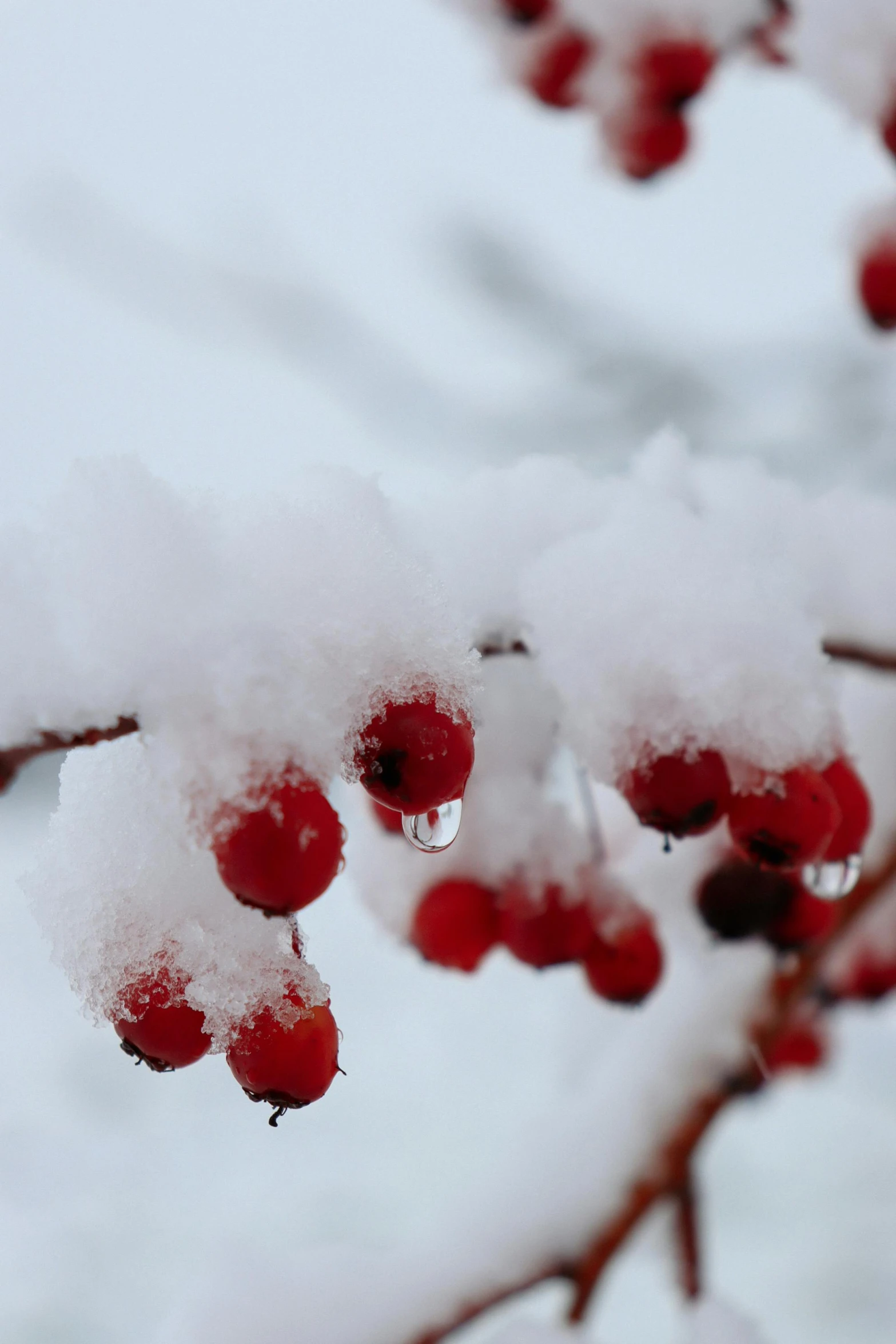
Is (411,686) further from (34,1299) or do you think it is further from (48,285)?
(48,285)

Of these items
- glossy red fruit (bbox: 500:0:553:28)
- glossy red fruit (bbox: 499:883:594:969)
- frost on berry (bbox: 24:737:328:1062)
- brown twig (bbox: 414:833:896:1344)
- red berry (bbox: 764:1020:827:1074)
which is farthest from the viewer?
red berry (bbox: 764:1020:827:1074)

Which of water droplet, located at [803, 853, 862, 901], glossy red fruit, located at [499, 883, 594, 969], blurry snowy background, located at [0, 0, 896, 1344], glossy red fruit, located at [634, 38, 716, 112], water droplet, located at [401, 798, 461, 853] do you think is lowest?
blurry snowy background, located at [0, 0, 896, 1344]

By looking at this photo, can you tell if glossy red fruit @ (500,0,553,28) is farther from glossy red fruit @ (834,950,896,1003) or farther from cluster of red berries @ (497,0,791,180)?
glossy red fruit @ (834,950,896,1003)

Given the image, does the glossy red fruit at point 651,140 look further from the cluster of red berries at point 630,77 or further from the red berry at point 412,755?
the red berry at point 412,755

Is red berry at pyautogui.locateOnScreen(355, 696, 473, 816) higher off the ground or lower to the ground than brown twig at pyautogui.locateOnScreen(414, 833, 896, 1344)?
higher

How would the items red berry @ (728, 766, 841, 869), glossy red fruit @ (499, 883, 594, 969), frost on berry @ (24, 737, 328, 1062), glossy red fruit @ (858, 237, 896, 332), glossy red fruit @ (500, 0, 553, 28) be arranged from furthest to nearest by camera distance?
glossy red fruit @ (500, 0, 553, 28)
glossy red fruit @ (858, 237, 896, 332)
glossy red fruit @ (499, 883, 594, 969)
red berry @ (728, 766, 841, 869)
frost on berry @ (24, 737, 328, 1062)

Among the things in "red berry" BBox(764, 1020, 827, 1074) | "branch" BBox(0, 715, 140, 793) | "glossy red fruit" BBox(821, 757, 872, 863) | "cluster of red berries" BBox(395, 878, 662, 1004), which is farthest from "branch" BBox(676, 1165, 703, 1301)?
"branch" BBox(0, 715, 140, 793)

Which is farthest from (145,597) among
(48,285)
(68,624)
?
(48,285)

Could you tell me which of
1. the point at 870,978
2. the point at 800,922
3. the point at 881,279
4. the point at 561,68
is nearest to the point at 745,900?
the point at 800,922
